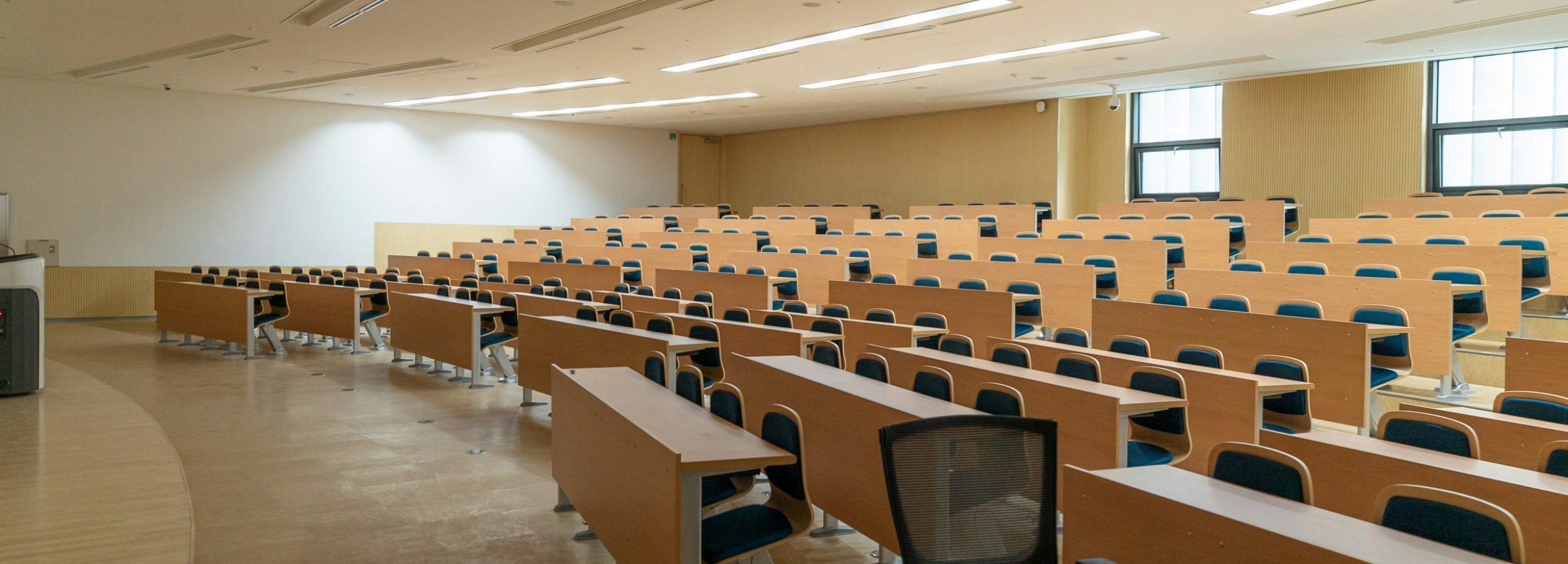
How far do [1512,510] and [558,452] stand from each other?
394 centimetres

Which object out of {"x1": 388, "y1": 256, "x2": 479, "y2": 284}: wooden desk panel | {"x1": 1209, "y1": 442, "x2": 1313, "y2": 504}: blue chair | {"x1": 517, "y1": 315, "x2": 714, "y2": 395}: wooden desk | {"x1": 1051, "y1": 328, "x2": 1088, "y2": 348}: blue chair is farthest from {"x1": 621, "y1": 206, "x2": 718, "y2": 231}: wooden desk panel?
{"x1": 1209, "y1": 442, "x2": 1313, "y2": 504}: blue chair

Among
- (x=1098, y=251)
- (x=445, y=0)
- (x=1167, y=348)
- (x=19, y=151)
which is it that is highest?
(x=445, y=0)

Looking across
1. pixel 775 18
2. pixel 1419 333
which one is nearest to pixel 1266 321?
pixel 1419 333

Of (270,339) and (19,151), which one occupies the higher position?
(19,151)

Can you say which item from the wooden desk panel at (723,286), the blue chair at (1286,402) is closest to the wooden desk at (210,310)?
the wooden desk panel at (723,286)

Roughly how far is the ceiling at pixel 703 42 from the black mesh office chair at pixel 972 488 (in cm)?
680

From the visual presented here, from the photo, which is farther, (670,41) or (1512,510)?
(670,41)

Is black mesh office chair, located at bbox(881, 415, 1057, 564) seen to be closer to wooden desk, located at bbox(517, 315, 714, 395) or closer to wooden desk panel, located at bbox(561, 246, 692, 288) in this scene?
wooden desk, located at bbox(517, 315, 714, 395)

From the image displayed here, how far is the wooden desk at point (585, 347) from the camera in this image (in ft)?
20.8

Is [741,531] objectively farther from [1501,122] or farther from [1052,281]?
[1501,122]

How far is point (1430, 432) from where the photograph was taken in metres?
3.75

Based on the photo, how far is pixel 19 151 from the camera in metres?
14.5

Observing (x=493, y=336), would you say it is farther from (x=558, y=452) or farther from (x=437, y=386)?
(x=558, y=452)

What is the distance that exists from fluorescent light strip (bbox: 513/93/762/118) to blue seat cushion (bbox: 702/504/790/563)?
12.5 m
